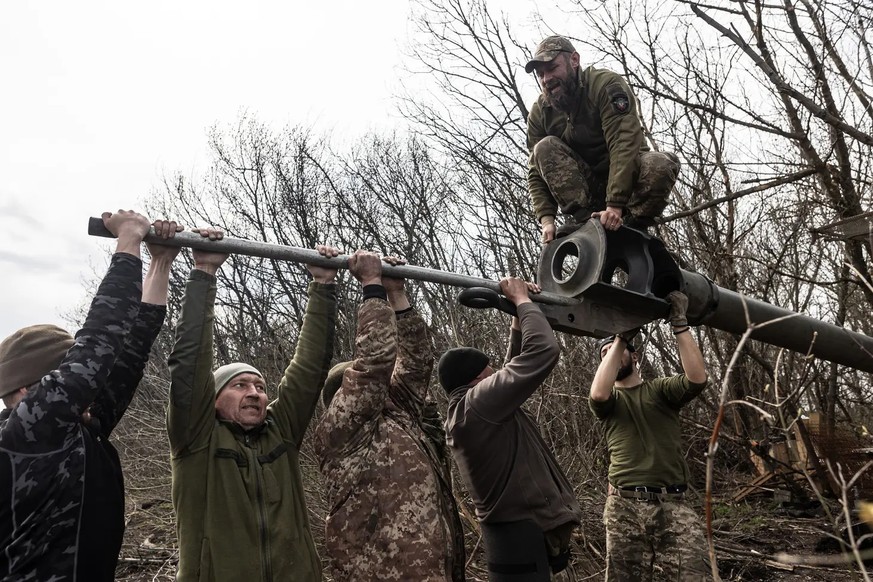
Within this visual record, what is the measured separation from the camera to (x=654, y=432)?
487 cm

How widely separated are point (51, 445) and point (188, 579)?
82 cm

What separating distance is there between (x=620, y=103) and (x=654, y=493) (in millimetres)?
2398

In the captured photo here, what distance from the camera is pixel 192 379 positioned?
3.14 meters

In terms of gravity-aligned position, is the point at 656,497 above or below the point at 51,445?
below

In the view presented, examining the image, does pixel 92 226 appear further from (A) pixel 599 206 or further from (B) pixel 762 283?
(B) pixel 762 283

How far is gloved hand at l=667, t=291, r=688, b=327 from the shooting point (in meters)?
4.34

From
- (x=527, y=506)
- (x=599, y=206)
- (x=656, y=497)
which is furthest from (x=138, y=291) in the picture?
(x=656, y=497)

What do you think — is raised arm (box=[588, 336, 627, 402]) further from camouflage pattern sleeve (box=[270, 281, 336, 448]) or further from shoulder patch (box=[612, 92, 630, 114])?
camouflage pattern sleeve (box=[270, 281, 336, 448])

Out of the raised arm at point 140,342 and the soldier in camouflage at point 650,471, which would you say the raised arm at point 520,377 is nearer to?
the soldier in camouflage at point 650,471

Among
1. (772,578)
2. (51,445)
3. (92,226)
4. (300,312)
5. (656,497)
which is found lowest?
(772,578)

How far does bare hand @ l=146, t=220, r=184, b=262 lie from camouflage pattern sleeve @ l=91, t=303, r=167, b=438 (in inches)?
9.7

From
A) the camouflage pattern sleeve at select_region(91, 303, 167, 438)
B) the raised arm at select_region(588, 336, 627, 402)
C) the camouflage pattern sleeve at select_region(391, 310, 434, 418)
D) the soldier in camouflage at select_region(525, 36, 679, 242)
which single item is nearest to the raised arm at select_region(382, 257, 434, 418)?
the camouflage pattern sleeve at select_region(391, 310, 434, 418)

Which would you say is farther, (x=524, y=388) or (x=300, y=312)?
(x=300, y=312)

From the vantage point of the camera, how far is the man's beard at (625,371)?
516 centimetres
